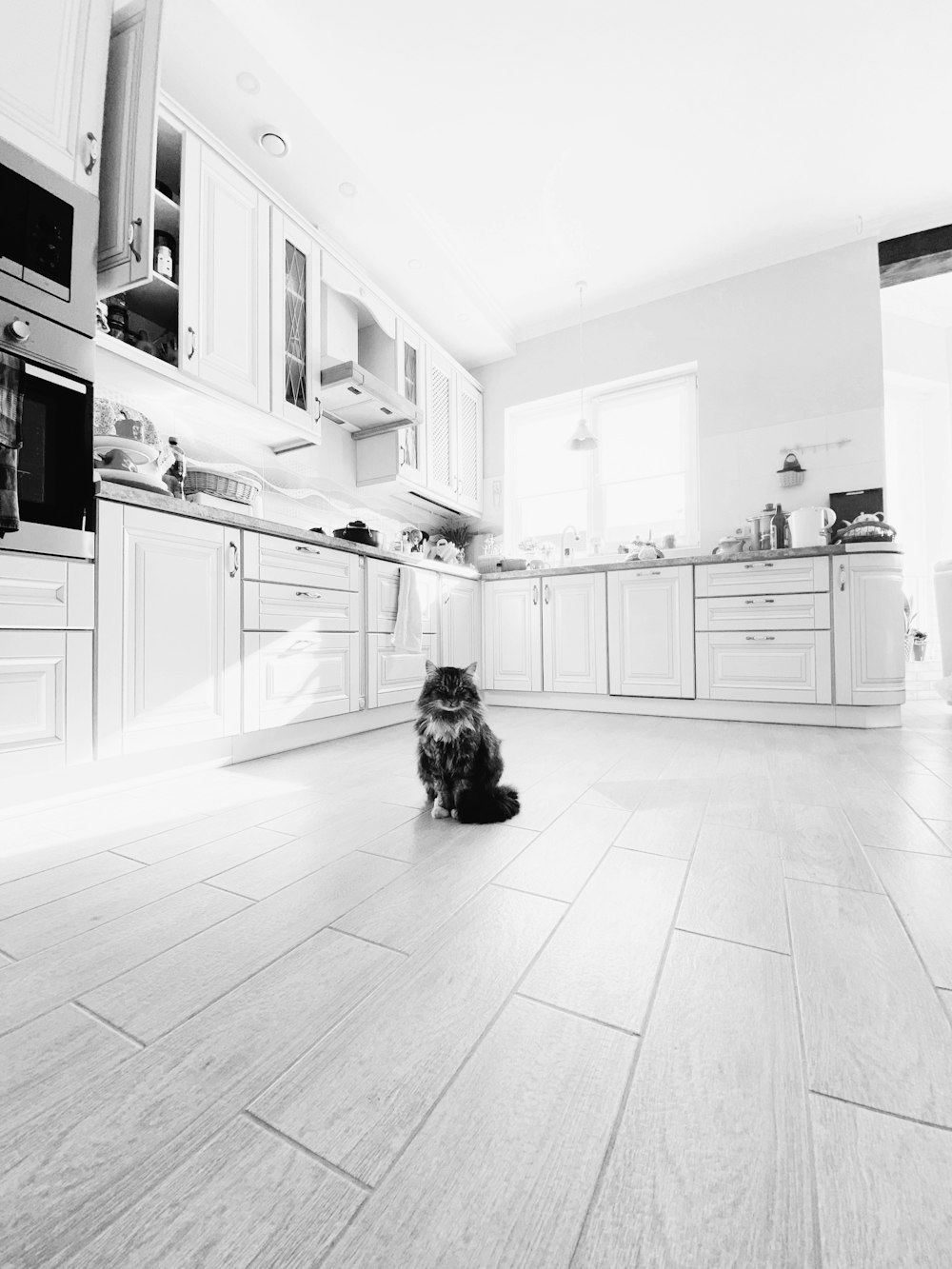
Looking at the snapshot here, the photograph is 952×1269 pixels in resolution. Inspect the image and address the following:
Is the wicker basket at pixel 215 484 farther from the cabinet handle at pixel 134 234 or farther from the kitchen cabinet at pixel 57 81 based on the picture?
the kitchen cabinet at pixel 57 81

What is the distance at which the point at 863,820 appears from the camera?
139cm

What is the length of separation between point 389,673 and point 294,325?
6.33ft

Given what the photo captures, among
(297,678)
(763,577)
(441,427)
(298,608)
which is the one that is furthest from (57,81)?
(763,577)

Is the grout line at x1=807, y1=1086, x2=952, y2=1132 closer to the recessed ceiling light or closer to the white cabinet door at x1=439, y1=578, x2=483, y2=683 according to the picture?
the white cabinet door at x1=439, y1=578, x2=483, y2=683

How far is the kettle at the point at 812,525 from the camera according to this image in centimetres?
321

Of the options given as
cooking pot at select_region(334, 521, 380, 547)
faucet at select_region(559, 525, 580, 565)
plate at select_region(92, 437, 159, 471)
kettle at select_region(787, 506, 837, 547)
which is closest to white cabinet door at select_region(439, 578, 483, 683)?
cooking pot at select_region(334, 521, 380, 547)

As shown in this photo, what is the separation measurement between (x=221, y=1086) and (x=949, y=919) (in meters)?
1.11

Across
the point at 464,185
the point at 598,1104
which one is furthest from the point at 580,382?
the point at 598,1104

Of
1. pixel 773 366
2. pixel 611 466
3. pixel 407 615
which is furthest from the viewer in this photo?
pixel 611 466

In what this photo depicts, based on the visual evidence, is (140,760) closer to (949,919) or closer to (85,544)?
(85,544)

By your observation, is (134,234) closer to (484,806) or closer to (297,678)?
(297,678)

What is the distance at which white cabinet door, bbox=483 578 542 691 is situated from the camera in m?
3.89

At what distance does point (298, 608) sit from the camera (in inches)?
97.0

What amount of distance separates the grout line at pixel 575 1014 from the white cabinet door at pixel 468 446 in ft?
12.9
